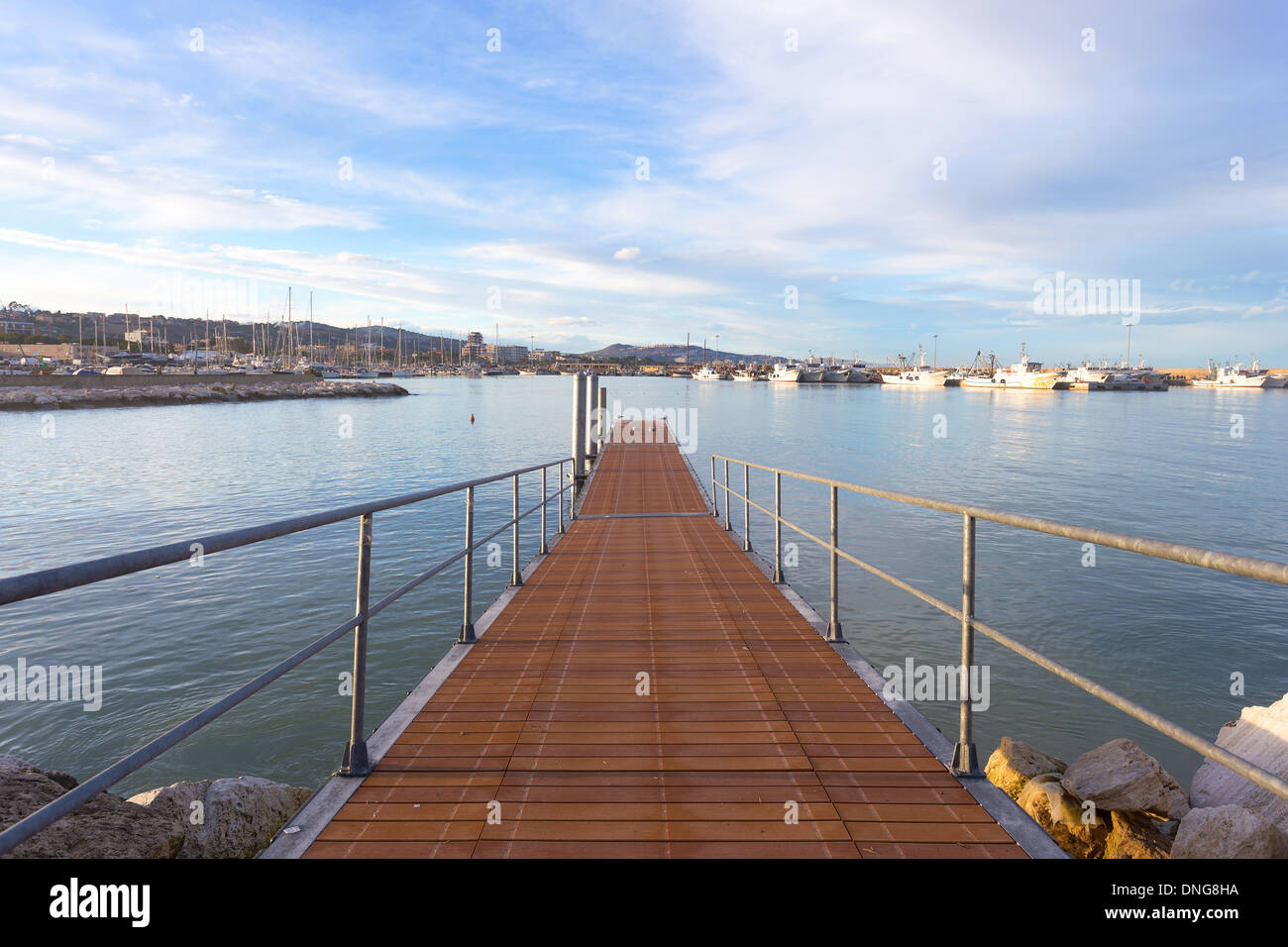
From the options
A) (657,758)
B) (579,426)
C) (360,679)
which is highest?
(579,426)

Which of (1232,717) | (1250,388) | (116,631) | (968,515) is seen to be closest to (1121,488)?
(1232,717)

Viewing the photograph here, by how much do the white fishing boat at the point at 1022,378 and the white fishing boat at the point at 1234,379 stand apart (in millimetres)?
42616

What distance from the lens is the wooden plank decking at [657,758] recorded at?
8.67 feet

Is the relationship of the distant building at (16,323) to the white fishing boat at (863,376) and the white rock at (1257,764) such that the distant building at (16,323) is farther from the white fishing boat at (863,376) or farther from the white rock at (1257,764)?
the white rock at (1257,764)

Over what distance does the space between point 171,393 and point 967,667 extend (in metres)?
76.7

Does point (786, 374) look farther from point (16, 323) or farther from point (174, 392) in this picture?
point (16, 323)

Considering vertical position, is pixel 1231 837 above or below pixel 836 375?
below

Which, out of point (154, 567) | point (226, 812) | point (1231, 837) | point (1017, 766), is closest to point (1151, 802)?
point (1231, 837)

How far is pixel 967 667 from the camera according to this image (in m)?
3.05

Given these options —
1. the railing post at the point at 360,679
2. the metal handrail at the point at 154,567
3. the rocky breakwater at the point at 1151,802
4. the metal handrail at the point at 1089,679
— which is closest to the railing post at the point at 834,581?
the metal handrail at the point at 1089,679

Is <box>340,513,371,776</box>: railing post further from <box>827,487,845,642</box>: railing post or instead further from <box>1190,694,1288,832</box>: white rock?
<box>1190,694,1288,832</box>: white rock
